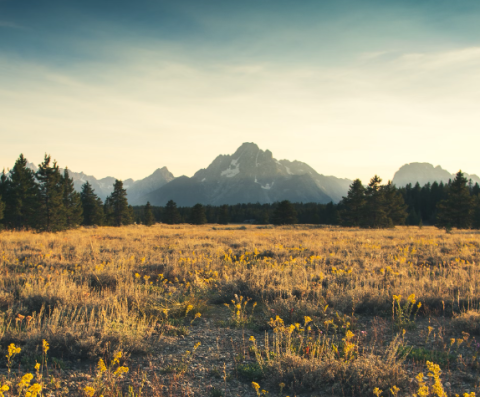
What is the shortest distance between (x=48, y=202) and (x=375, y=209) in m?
39.7

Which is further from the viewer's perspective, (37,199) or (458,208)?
(458,208)

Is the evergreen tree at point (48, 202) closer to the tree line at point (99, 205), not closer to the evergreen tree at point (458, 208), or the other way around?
the tree line at point (99, 205)

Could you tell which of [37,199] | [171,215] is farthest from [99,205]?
[37,199]

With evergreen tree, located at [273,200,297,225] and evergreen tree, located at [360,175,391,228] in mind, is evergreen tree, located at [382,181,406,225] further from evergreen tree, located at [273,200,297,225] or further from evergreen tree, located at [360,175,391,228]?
evergreen tree, located at [273,200,297,225]

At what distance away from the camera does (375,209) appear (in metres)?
39.7

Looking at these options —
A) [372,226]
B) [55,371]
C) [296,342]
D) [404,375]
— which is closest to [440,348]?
[404,375]

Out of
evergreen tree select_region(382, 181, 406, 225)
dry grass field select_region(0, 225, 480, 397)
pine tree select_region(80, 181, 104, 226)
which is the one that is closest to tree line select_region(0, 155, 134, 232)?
pine tree select_region(80, 181, 104, 226)

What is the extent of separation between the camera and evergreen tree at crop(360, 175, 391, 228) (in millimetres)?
39469

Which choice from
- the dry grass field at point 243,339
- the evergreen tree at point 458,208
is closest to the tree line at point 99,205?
the evergreen tree at point 458,208

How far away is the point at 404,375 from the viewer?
3336 millimetres

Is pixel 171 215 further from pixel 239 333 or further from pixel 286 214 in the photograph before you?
pixel 239 333

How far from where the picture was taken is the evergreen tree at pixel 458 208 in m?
35.2

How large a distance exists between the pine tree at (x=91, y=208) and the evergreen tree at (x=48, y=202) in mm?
26884

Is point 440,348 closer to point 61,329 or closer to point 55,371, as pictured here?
point 55,371
